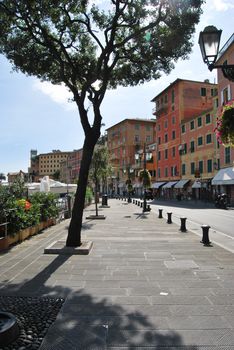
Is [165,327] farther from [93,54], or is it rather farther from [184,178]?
[184,178]

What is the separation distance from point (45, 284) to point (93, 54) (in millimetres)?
7909

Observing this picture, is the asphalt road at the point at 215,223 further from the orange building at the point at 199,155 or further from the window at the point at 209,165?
the window at the point at 209,165

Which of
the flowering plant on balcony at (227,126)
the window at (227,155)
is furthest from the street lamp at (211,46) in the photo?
the window at (227,155)

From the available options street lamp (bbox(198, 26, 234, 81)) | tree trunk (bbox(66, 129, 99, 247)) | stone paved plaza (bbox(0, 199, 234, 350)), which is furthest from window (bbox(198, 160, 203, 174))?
street lamp (bbox(198, 26, 234, 81))

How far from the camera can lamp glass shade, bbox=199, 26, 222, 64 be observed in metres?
5.75

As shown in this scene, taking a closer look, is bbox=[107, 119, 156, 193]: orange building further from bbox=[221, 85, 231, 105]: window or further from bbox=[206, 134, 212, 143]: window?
bbox=[221, 85, 231, 105]: window

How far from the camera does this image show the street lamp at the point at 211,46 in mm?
5754

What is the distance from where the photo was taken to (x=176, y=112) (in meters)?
56.0

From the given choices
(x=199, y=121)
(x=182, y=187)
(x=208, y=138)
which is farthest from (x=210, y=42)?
Result: (x=182, y=187)

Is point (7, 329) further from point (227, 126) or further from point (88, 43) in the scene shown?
point (88, 43)

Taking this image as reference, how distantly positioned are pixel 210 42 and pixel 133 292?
13.7 ft

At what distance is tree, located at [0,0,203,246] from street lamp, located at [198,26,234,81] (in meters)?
3.86

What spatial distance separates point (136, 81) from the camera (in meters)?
11.9

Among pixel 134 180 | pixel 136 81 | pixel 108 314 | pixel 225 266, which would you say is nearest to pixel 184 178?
pixel 134 180
